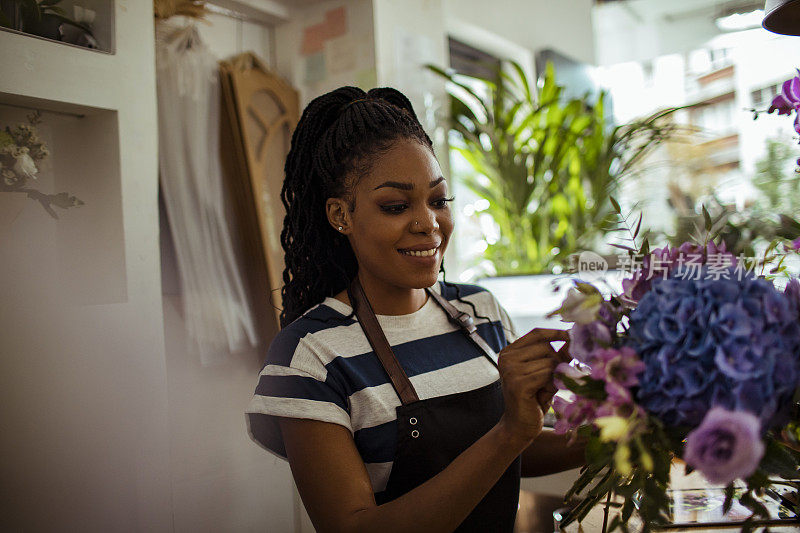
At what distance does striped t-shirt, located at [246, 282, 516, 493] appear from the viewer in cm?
109

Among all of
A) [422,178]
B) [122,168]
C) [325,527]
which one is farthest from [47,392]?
[422,178]

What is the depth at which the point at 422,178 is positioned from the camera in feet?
3.93

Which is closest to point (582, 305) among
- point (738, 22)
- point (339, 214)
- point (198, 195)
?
point (339, 214)

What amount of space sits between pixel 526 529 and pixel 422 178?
0.71 metres

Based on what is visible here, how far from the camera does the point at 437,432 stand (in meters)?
1.17

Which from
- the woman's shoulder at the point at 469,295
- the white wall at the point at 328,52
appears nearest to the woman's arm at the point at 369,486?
the woman's shoulder at the point at 469,295

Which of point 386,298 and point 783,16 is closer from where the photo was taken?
point 783,16

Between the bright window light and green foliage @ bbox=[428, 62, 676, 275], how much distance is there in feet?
3.94

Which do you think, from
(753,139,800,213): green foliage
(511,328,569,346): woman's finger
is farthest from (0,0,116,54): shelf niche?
(753,139,800,213): green foliage

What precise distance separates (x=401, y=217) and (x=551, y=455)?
24.3 inches

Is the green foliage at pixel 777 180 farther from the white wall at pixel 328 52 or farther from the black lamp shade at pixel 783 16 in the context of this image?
the black lamp shade at pixel 783 16

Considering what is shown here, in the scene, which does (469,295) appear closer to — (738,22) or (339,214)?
(339,214)

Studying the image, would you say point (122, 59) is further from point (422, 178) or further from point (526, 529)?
point (526, 529)

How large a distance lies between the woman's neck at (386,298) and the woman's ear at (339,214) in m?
0.12
